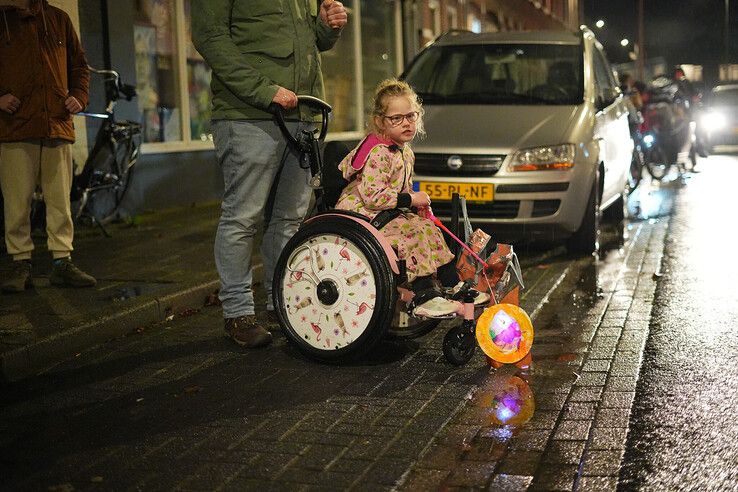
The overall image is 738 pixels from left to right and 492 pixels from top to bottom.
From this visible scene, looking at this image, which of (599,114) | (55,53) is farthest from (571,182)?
(55,53)

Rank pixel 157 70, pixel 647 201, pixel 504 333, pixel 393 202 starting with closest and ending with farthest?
pixel 504 333, pixel 393 202, pixel 157 70, pixel 647 201

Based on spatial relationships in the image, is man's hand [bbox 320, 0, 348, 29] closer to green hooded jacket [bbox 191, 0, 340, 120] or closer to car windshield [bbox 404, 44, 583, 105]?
green hooded jacket [bbox 191, 0, 340, 120]

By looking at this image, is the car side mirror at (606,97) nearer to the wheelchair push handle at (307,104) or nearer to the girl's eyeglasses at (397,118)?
the wheelchair push handle at (307,104)

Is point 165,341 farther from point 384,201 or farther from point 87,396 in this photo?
point 384,201

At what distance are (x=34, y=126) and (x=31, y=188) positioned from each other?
41cm

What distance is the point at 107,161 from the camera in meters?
10.0

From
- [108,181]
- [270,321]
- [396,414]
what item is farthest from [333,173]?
[108,181]

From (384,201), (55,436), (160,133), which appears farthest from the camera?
(160,133)

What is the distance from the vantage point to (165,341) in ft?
19.9

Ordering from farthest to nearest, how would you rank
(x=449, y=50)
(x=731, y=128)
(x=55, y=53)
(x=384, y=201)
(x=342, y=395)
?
(x=731, y=128)
(x=449, y=50)
(x=55, y=53)
(x=384, y=201)
(x=342, y=395)

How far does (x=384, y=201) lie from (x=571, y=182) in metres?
3.82

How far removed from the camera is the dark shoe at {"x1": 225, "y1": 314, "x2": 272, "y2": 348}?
5.73 m

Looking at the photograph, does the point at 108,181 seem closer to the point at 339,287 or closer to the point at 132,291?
the point at 132,291

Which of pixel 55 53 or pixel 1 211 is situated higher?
pixel 55 53
